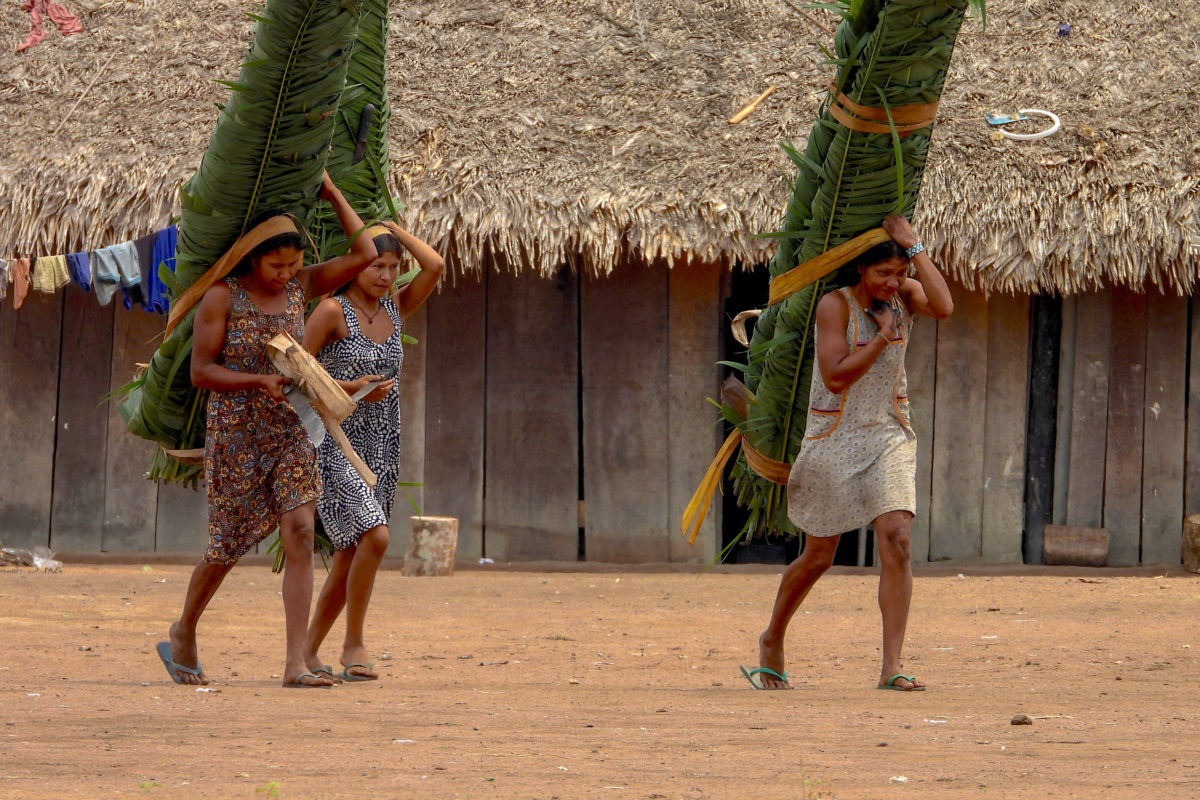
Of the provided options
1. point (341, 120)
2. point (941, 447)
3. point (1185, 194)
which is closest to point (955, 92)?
point (1185, 194)

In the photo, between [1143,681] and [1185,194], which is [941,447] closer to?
[1185,194]

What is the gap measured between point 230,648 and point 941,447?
4.86 meters

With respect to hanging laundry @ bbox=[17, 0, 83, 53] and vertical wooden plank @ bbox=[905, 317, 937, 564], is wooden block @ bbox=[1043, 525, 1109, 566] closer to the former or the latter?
vertical wooden plank @ bbox=[905, 317, 937, 564]

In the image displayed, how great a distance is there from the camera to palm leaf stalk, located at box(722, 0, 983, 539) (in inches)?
173

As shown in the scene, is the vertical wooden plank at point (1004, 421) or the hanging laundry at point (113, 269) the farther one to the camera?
the vertical wooden plank at point (1004, 421)

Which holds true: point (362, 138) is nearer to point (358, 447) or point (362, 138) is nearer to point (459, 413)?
point (358, 447)

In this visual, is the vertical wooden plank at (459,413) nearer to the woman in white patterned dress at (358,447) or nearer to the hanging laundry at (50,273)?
the hanging laundry at (50,273)

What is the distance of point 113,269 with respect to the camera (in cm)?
827

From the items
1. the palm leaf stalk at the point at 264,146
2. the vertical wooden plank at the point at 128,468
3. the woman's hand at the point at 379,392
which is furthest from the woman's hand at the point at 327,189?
the vertical wooden plank at the point at 128,468

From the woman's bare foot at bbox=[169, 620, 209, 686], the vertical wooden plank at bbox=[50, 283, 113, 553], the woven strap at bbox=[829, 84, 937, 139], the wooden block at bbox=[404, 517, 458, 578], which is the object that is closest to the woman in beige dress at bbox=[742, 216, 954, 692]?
the woven strap at bbox=[829, 84, 937, 139]

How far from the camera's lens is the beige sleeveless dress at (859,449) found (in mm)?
4457

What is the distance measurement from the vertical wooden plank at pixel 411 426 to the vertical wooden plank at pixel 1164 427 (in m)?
4.47

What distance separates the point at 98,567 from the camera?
8.93 metres

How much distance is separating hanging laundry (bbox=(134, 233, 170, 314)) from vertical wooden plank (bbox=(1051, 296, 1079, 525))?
539 centimetres
